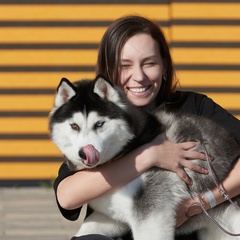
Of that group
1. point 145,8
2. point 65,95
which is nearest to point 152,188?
point 65,95

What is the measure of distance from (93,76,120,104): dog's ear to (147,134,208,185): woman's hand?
0.93 feet

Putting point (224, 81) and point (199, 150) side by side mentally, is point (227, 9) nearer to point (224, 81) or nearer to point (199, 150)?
point (224, 81)

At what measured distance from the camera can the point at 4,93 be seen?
23.9 feet

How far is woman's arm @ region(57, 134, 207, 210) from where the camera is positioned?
3580 mm

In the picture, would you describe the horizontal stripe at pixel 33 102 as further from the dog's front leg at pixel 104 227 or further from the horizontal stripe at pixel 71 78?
the dog's front leg at pixel 104 227

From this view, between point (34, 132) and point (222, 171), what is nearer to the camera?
point (222, 171)

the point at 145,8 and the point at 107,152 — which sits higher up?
the point at 107,152

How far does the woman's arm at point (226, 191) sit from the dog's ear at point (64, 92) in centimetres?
71

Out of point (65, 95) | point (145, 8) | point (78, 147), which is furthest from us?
point (145, 8)

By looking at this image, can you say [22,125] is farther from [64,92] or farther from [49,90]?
[64,92]

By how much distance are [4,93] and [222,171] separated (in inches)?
155

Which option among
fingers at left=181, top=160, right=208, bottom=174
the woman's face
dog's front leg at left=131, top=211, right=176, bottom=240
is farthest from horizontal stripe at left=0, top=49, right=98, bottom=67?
dog's front leg at left=131, top=211, right=176, bottom=240

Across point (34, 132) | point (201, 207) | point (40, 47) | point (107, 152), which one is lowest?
point (34, 132)

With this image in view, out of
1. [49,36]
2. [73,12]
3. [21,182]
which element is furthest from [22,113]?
[73,12]
